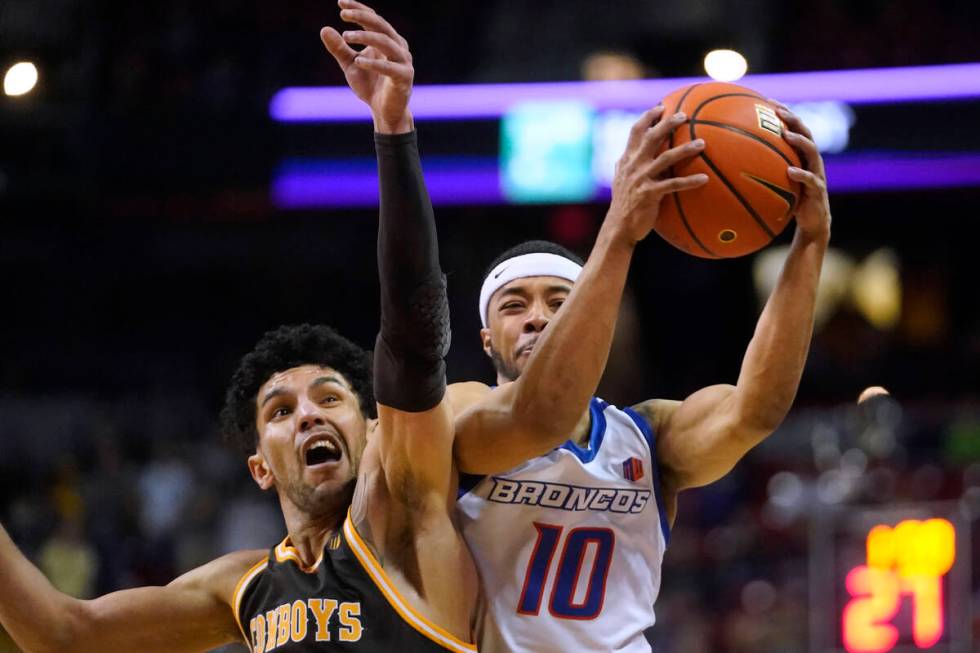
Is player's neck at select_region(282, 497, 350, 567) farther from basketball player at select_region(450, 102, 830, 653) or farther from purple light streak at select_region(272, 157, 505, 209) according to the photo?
purple light streak at select_region(272, 157, 505, 209)

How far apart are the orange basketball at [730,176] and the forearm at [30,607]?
6.44 feet

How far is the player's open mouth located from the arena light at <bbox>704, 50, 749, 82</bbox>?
10.4 metres

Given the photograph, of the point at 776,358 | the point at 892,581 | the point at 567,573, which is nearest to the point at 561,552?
the point at 567,573

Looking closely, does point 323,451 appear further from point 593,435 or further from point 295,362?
point 593,435

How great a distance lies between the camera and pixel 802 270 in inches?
144

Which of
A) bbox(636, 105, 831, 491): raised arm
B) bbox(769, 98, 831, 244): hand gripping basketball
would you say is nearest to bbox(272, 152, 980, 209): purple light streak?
bbox(636, 105, 831, 491): raised arm

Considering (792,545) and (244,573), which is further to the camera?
(792,545)

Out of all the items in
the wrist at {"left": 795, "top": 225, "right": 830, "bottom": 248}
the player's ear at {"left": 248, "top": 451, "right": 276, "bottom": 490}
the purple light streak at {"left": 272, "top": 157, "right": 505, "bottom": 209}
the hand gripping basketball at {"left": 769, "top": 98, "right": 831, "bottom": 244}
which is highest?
the purple light streak at {"left": 272, "top": 157, "right": 505, "bottom": 209}

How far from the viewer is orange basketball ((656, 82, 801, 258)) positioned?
342 cm

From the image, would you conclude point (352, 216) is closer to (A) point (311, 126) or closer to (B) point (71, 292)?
(A) point (311, 126)

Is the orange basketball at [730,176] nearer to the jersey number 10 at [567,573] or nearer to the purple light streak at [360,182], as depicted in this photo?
the jersey number 10 at [567,573]

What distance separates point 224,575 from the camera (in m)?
4.14

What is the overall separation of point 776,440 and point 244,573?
7.76 metres

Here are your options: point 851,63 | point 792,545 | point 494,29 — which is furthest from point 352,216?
point 792,545
